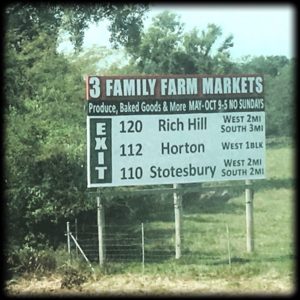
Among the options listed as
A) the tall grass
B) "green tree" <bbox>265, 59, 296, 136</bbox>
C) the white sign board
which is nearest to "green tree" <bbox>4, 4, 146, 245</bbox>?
the white sign board

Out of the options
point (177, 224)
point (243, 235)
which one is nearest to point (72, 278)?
point (177, 224)

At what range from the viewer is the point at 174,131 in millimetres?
10969

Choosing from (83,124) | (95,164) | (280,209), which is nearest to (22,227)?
(95,164)

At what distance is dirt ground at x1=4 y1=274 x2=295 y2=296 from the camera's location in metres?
8.69

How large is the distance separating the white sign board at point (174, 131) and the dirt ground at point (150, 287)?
1951 mm

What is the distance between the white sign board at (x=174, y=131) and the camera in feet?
34.9

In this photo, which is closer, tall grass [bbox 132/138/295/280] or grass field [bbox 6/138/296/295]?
grass field [bbox 6/138/296/295]

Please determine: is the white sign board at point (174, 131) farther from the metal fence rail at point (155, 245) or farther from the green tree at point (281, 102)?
the green tree at point (281, 102)

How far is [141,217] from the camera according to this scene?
15.8m

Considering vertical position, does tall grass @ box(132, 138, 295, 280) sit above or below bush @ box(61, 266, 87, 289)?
above

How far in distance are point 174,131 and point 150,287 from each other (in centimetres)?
314

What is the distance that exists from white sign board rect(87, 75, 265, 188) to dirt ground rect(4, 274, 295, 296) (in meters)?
1.95

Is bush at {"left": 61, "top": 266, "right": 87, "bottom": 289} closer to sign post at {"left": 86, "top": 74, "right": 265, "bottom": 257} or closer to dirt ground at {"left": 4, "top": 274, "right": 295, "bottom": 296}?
dirt ground at {"left": 4, "top": 274, "right": 295, "bottom": 296}

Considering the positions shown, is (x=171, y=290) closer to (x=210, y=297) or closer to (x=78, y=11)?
(x=210, y=297)
